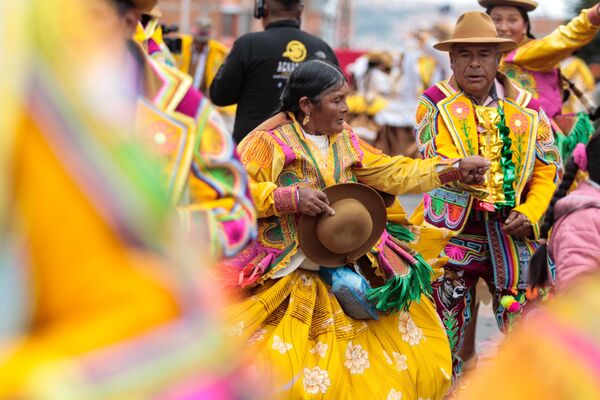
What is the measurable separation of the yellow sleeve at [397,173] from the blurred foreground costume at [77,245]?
3257 millimetres

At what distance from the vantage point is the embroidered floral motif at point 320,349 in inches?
188

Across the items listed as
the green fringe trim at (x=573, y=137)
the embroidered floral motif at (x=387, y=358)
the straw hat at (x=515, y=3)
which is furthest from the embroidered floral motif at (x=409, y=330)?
the straw hat at (x=515, y=3)

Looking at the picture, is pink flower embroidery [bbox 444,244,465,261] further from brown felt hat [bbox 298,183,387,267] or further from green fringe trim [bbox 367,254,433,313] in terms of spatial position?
brown felt hat [bbox 298,183,387,267]

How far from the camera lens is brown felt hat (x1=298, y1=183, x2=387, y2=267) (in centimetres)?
479

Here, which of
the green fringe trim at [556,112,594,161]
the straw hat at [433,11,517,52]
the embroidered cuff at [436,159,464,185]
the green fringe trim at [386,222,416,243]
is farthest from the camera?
the green fringe trim at [556,112,594,161]

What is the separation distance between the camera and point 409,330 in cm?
508

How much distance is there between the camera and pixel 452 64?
5.76 metres

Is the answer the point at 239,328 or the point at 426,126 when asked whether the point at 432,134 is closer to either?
the point at 426,126

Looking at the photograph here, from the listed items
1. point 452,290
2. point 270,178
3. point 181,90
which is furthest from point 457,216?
point 181,90

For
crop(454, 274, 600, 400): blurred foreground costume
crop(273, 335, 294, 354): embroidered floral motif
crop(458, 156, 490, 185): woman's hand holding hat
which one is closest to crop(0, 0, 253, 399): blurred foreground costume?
crop(454, 274, 600, 400): blurred foreground costume

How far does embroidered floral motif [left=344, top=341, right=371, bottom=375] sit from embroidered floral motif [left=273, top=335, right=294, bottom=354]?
28 cm

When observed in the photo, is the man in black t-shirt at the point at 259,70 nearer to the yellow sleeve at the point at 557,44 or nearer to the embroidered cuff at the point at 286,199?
the yellow sleeve at the point at 557,44

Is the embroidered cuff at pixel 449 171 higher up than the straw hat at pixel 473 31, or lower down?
lower down

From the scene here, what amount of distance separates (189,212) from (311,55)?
4597mm
